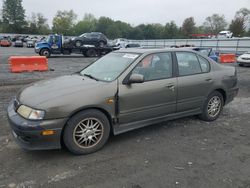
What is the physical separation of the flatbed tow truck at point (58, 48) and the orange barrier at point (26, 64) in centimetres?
870

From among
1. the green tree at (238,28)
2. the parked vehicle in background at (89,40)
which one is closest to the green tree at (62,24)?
the green tree at (238,28)

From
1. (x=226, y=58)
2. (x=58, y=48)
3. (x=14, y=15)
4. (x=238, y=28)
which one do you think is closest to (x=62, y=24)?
(x=14, y=15)

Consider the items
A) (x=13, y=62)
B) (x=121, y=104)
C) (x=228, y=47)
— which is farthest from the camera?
(x=228, y=47)

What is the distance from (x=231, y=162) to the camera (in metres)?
3.54

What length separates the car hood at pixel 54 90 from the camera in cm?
343

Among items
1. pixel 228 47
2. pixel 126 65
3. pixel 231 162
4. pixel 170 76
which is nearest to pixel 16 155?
pixel 126 65

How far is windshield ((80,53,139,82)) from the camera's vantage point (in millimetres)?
4125

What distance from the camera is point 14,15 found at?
9069 cm

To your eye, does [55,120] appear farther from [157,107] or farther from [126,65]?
[157,107]

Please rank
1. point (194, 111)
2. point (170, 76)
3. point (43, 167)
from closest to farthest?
point (43, 167), point (170, 76), point (194, 111)

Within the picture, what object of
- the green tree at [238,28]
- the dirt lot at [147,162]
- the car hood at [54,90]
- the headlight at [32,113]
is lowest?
the dirt lot at [147,162]

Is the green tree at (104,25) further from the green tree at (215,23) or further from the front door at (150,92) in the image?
the front door at (150,92)

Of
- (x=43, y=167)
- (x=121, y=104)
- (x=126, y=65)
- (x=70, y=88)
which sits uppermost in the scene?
(x=126, y=65)

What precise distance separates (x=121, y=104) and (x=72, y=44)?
20.1 meters
